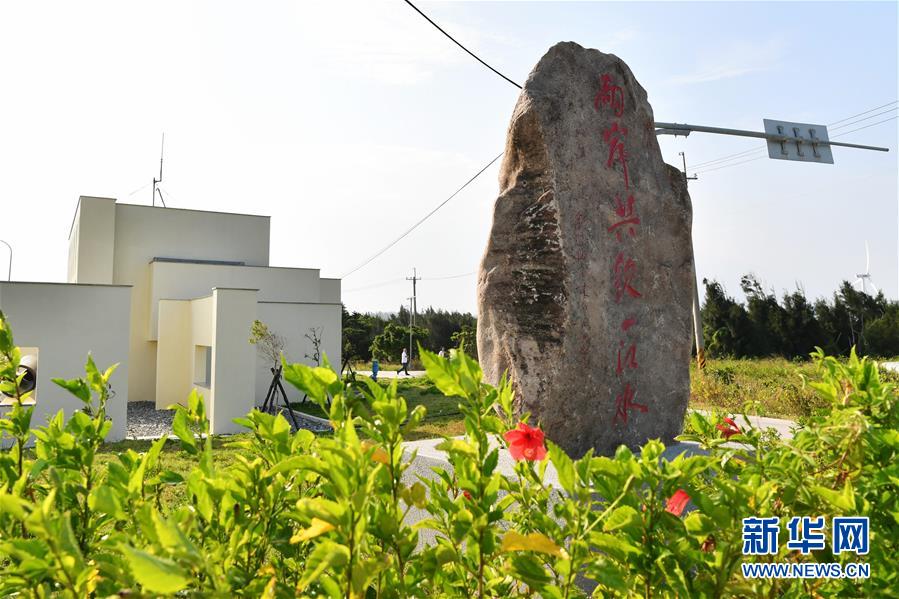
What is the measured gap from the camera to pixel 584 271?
412 centimetres

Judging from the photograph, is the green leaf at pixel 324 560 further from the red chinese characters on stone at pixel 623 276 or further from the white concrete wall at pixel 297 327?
the white concrete wall at pixel 297 327

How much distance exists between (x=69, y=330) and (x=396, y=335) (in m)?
16.6

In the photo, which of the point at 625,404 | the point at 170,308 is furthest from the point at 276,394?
the point at 625,404

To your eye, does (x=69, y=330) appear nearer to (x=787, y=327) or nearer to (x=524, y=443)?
(x=524, y=443)

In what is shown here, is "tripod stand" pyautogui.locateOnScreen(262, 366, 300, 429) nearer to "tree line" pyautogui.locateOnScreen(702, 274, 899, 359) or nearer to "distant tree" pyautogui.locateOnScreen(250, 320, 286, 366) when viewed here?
"distant tree" pyautogui.locateOnScreen(250, 320, 286, 366)

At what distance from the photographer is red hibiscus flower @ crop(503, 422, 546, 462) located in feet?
4.32

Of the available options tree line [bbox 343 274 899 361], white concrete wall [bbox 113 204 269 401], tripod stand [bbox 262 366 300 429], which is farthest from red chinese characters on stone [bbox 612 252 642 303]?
tree line [bbox 343 274 899 361]

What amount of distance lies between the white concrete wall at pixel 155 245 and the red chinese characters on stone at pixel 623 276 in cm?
1220

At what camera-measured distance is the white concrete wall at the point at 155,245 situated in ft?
45.9

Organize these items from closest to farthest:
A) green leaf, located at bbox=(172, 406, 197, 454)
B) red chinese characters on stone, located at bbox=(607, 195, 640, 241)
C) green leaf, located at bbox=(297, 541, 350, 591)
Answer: green leaf, located at bbox=(297, 541, 350, 591) < green leaf, located at bbox=(172, 406, 197, 454) < red chinese characters on stone, located at bbox=(607, 195, 640, 241)

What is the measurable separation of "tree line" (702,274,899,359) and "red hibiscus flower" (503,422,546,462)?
19865mm

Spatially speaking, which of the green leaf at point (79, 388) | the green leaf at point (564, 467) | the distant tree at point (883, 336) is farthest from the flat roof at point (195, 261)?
the distant tree at point (883, 336)

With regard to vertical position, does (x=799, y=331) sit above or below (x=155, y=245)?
below

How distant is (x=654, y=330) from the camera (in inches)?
177
